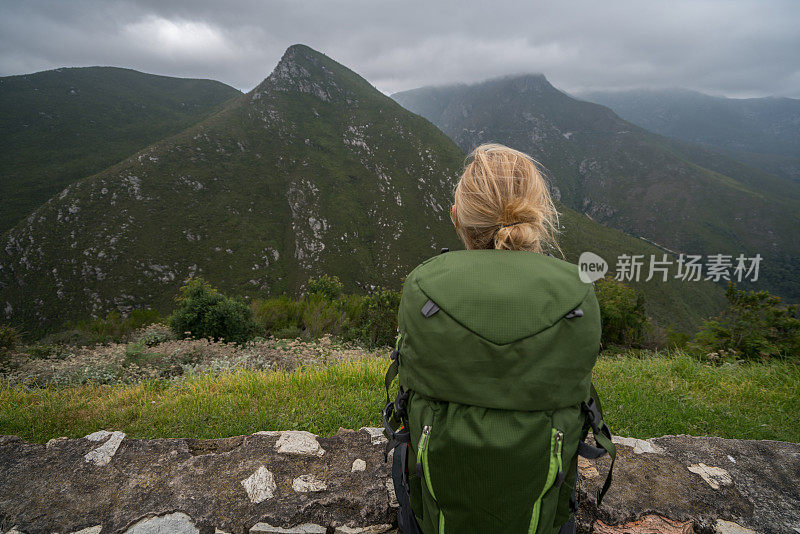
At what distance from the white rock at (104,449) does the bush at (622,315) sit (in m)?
12.4

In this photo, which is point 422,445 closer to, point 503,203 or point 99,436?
point 503,203

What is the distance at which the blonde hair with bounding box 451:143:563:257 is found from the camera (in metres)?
1.64

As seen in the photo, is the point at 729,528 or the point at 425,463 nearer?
the point at 425,463

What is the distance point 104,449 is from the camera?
8.82 feet

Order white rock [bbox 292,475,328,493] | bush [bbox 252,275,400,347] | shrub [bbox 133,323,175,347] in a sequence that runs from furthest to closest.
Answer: bush [bbox 252,275,400,347]
shrub [bbox 133,323,175,347]
white rock [bbox 292,475,328,493]

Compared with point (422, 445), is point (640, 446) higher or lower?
lower

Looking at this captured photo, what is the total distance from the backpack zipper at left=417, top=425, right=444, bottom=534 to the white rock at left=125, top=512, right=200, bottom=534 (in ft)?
5.48

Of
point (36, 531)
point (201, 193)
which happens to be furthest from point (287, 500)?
point (201, 193)

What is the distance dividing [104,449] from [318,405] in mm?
1748

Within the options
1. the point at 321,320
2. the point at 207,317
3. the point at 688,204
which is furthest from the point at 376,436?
the point at 688,204

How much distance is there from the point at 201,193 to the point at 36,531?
328 ft

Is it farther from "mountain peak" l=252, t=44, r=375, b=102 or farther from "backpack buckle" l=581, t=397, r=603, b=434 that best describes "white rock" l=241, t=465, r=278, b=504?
"mountain peak" l=252, t=44, r=375, b=102

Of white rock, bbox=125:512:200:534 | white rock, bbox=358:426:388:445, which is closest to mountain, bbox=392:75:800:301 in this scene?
white rock, bbox=358:426:388:445

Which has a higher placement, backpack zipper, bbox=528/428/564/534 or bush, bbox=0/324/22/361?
backpack zipper, bbox=528/428/564/534
